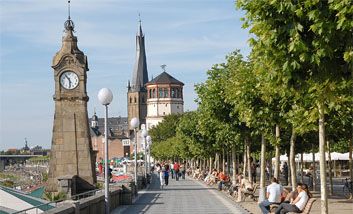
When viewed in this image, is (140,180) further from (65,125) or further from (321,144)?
(321,144)

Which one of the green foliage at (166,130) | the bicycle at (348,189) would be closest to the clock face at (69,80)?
the bicycle at (348,189)

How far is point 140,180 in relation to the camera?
49000 mm

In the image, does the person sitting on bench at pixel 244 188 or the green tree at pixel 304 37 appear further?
the person sitting on bench at pixel 244 188

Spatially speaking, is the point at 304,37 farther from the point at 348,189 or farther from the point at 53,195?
the point at 348,189

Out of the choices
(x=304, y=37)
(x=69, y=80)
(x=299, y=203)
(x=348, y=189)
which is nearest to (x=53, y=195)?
(x=69, y=80)

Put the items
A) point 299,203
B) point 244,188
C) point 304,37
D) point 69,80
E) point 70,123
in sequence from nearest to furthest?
point 304,37
point 299,203
point 244,188
point 69,80
point 70,123

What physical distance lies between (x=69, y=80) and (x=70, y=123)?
7.36ft

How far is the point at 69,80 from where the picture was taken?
40188mm

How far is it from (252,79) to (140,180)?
2208cm

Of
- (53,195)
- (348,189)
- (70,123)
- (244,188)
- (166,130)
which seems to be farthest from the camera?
(166,130)

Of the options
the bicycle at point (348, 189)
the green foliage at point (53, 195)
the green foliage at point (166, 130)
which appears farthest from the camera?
the green foliage at point (166, 130)

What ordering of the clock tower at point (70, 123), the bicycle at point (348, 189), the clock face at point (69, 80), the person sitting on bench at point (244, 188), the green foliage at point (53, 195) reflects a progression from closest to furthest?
the person sitting on bench at point (244, 188), the bicycle at point (348, 189), the green foliage at point (53, 195), the clock face at point (69, 80), the clock tower at point (70, 123)

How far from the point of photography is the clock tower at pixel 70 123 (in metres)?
40.2

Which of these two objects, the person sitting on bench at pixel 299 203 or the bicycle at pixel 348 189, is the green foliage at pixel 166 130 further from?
the person sitting on bench at pixel 299 203
